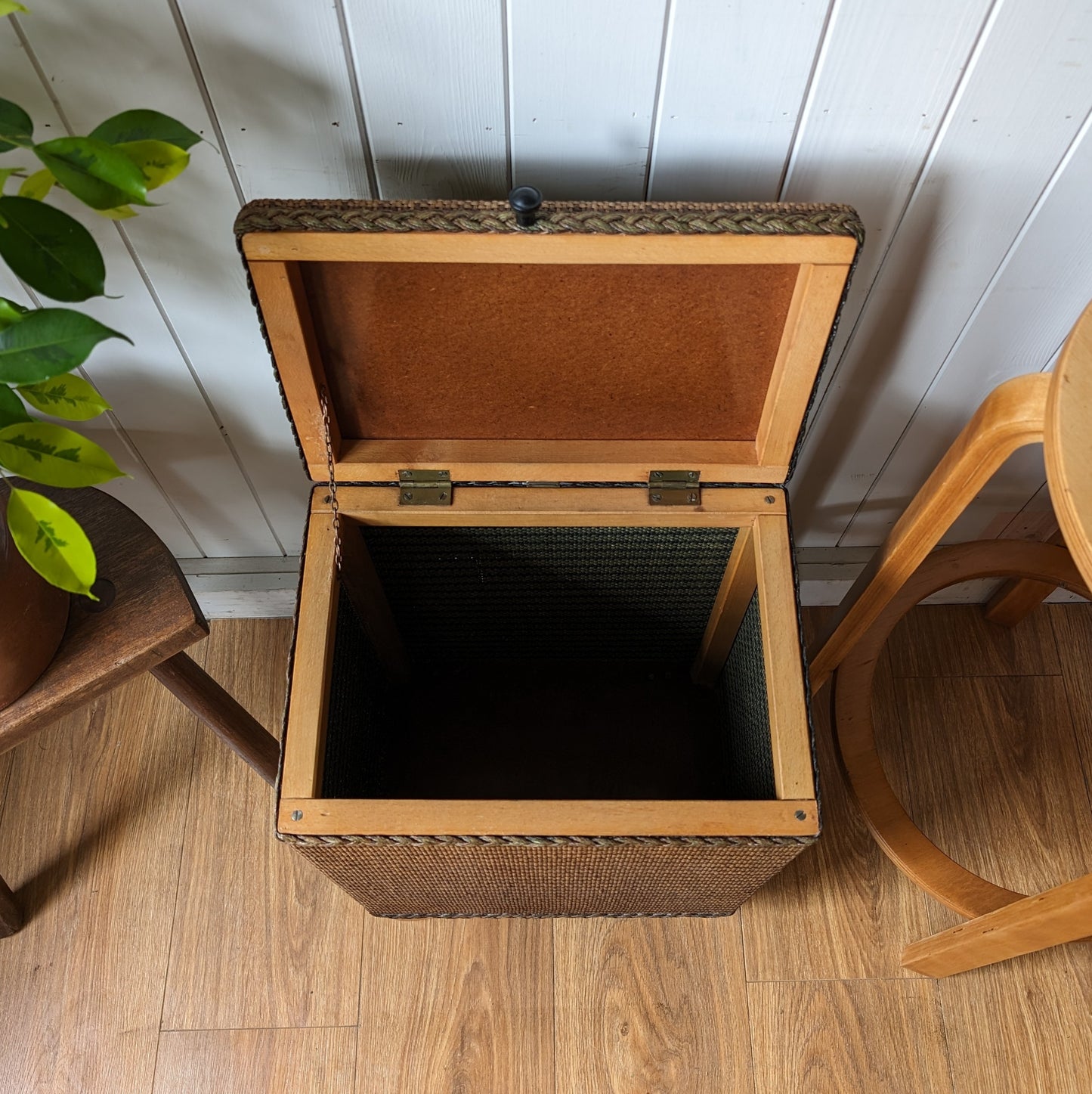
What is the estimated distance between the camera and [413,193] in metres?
0.83

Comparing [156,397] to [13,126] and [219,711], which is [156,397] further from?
[13,126]

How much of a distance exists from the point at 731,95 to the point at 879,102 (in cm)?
12

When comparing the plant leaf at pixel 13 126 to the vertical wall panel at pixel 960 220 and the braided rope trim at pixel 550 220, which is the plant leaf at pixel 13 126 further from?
the vertical wall panel at pixel 960 220

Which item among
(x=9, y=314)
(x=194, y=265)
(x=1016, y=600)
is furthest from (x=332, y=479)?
(x=1016, y=600)

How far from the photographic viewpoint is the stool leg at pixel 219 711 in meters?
1.00

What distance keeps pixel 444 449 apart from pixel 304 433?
0.14 metres

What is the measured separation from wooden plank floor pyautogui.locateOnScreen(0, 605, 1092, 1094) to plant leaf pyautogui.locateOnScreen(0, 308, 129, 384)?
0.86 m

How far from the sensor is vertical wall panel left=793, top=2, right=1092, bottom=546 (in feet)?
2.33

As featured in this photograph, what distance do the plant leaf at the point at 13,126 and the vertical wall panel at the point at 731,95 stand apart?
0.45 m

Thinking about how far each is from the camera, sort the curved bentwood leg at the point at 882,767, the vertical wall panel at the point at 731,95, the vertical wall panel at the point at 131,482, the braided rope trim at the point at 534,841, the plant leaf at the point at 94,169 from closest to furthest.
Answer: the plant leaf at the point at 94,169
the vertical wall panel at the point at 731,95
the braided rope trim at the point at 534,841
the vertical wall panel at the point at 131,482
the curved bentwood leg at the point at 882,767

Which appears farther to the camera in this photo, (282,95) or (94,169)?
(282,95)

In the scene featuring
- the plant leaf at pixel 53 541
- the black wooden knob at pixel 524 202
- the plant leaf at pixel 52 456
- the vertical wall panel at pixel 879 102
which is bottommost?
the plant leaf at pixel 53 541

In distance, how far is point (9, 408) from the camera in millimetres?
646

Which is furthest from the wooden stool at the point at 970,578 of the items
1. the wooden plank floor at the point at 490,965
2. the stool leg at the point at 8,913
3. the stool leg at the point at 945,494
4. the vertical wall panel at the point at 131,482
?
the stool leg at the point at 8,913
